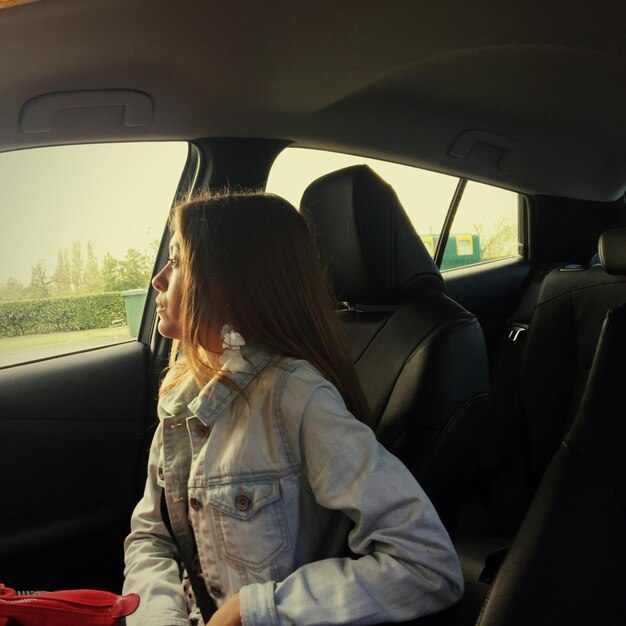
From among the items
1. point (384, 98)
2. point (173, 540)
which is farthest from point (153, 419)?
point (384, 98)

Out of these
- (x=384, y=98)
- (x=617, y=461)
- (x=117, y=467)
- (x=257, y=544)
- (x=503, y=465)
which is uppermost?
(x=384, y=98)

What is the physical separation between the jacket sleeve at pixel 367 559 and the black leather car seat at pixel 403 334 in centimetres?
38

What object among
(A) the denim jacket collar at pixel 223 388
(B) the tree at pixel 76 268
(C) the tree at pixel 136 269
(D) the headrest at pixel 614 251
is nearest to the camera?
(A) the denim jacket collar at pixel 223 388

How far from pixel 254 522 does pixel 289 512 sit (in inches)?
2.4

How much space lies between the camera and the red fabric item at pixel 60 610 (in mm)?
1021

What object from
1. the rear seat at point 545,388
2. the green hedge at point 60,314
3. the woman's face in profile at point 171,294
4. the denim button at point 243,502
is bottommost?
the rear seat at point 545,388

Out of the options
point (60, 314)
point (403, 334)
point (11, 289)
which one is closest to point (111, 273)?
point (60, 314)

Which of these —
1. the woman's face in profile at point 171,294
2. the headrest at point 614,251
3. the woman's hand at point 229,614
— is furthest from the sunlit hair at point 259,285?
the headrest at point 614,251

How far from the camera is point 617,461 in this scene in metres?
0.96

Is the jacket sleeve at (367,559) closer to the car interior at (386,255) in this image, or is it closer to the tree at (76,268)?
the car interior at (386,255)

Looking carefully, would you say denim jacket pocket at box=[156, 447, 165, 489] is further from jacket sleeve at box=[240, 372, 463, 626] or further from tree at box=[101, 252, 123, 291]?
tree at box=[101, 252, 123, 291]

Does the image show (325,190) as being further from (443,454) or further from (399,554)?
(399,554)

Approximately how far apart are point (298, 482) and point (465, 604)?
33cm

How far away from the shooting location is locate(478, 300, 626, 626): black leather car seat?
0.92 m
